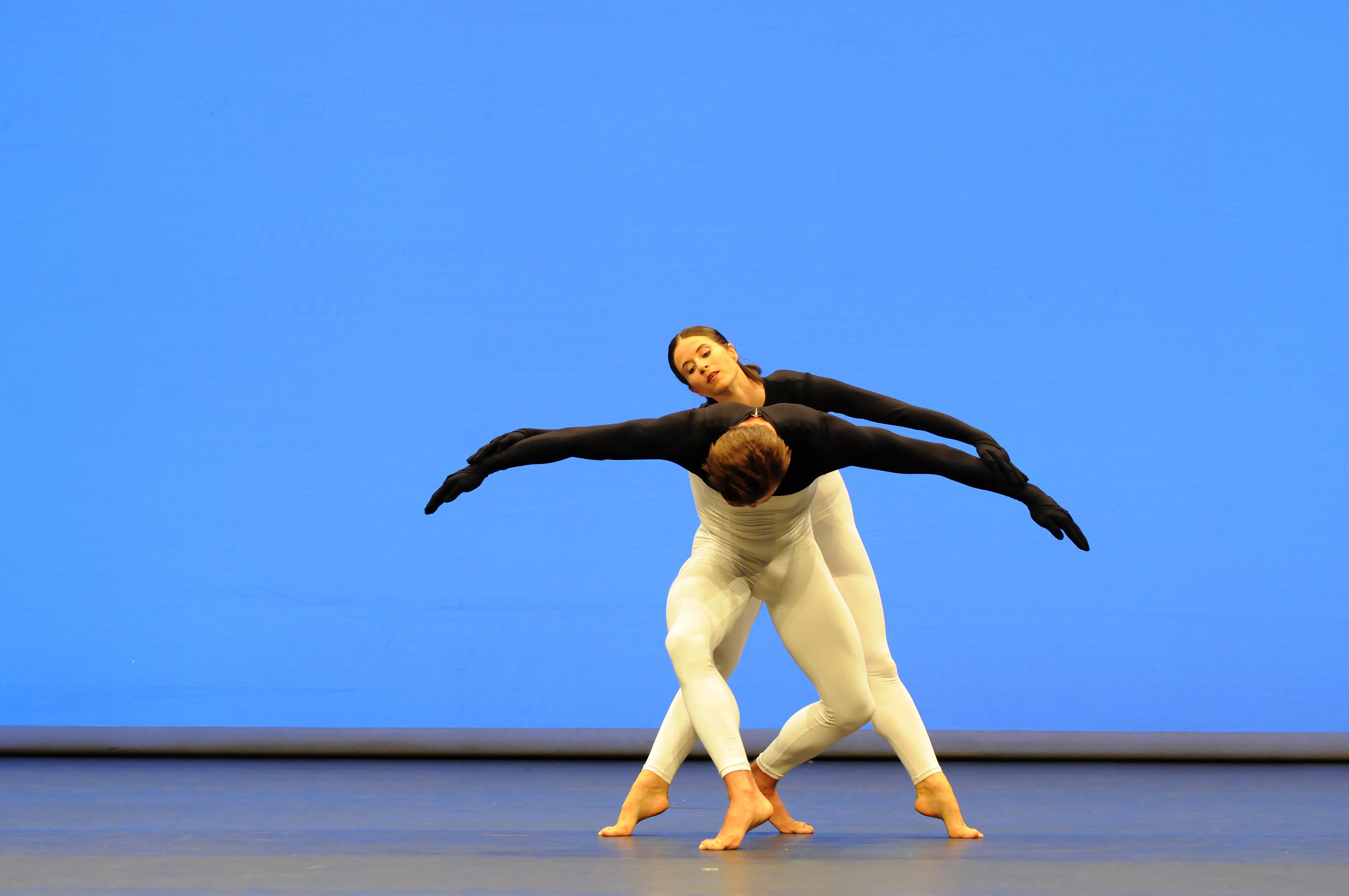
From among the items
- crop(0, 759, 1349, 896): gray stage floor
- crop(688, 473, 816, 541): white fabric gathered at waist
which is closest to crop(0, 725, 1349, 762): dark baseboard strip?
crop(0, 759, 1349, 896): gray stage floor

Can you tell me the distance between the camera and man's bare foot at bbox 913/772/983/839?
2.43 metres

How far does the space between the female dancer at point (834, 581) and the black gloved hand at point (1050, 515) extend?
141mm

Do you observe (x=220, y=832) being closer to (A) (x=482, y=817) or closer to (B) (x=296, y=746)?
(A) (x=482, y=817)

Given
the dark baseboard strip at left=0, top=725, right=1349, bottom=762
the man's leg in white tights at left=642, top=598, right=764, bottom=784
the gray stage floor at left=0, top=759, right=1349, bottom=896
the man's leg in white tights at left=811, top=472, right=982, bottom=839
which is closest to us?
the gray stage floor at left=0, top=759, right=1349, bottom=896

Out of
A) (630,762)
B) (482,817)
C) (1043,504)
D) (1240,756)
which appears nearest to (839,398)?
(1043,504)

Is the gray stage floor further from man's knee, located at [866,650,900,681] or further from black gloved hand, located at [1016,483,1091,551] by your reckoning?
black gloved hand, located at [1016,483,1091,551]

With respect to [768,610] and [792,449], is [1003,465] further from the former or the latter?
[768,610]

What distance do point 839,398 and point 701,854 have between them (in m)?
0.97

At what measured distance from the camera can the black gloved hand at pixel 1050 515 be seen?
7.06ft

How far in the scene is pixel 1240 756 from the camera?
4062 mm

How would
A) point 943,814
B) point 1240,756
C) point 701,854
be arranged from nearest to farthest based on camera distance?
point 701,854 < point 943,814 < point 1240,756

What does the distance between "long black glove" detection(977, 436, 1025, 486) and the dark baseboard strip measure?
210 centimetres

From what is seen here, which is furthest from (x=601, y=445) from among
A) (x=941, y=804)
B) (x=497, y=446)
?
(x=941, y=804)

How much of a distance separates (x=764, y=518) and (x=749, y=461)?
258 millimetres
